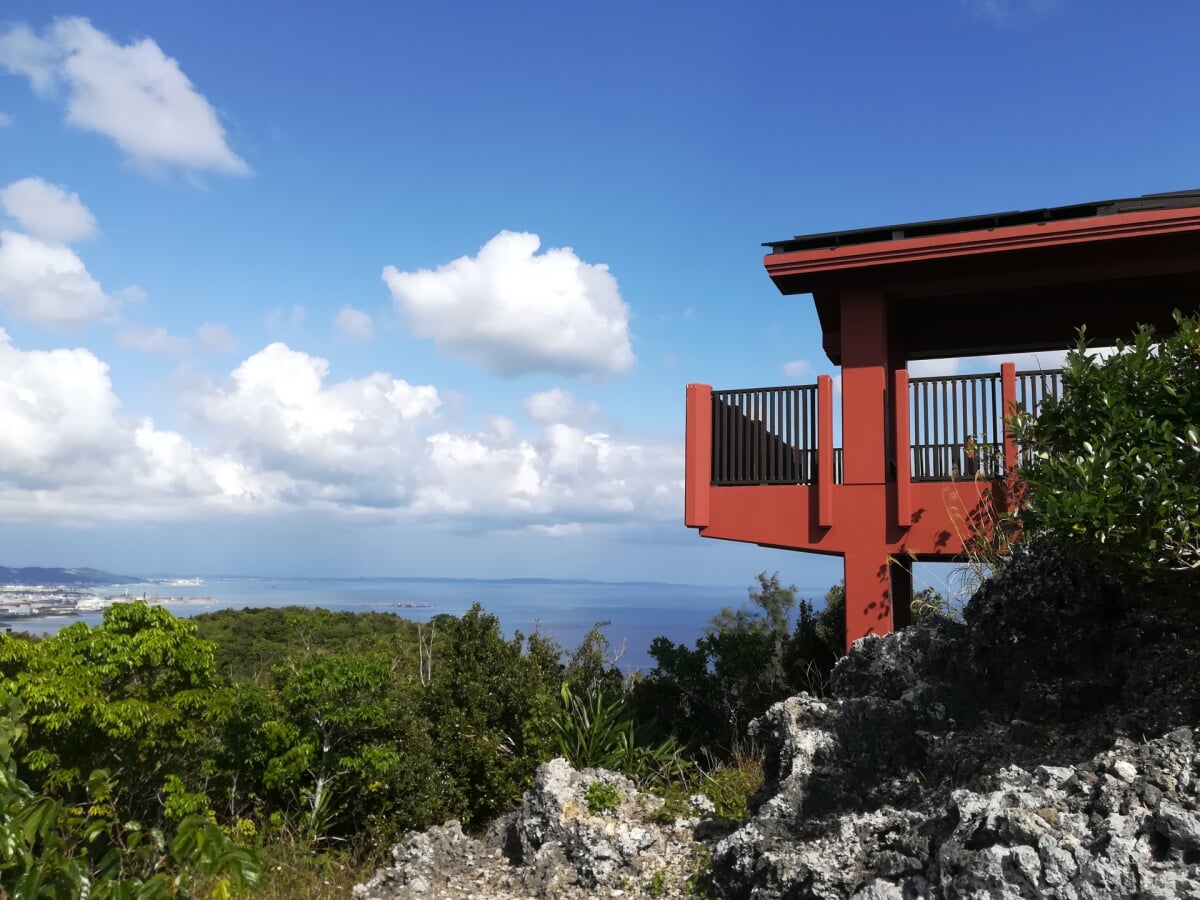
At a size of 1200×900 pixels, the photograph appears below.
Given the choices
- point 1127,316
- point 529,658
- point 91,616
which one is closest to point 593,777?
point 529,658

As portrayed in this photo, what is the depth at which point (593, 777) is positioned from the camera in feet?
21.9

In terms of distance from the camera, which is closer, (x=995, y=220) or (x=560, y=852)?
(x=560, y=852)

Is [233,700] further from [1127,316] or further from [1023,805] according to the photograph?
[1127,316]

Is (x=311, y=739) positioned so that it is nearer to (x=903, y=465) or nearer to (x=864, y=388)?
(x=903, y=465)

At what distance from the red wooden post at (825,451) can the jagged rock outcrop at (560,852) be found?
10.3 feet

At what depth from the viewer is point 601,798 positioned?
6.40 meters

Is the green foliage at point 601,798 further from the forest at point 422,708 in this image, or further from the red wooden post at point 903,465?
the red wooden post at point 903,465

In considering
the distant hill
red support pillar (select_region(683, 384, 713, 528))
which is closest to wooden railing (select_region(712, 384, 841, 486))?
red support pillar (select_region(683, 384, 713, 528))

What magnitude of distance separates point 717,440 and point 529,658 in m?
3.01

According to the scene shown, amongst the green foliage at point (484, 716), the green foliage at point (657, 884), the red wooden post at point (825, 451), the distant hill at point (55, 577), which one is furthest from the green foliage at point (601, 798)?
the distant hill at point (55, 577)

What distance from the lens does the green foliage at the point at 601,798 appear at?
6.35m

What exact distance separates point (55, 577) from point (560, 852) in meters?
86.7

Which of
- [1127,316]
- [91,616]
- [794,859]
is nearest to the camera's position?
[794,859]

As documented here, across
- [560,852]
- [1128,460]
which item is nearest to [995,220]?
[1128,460]
